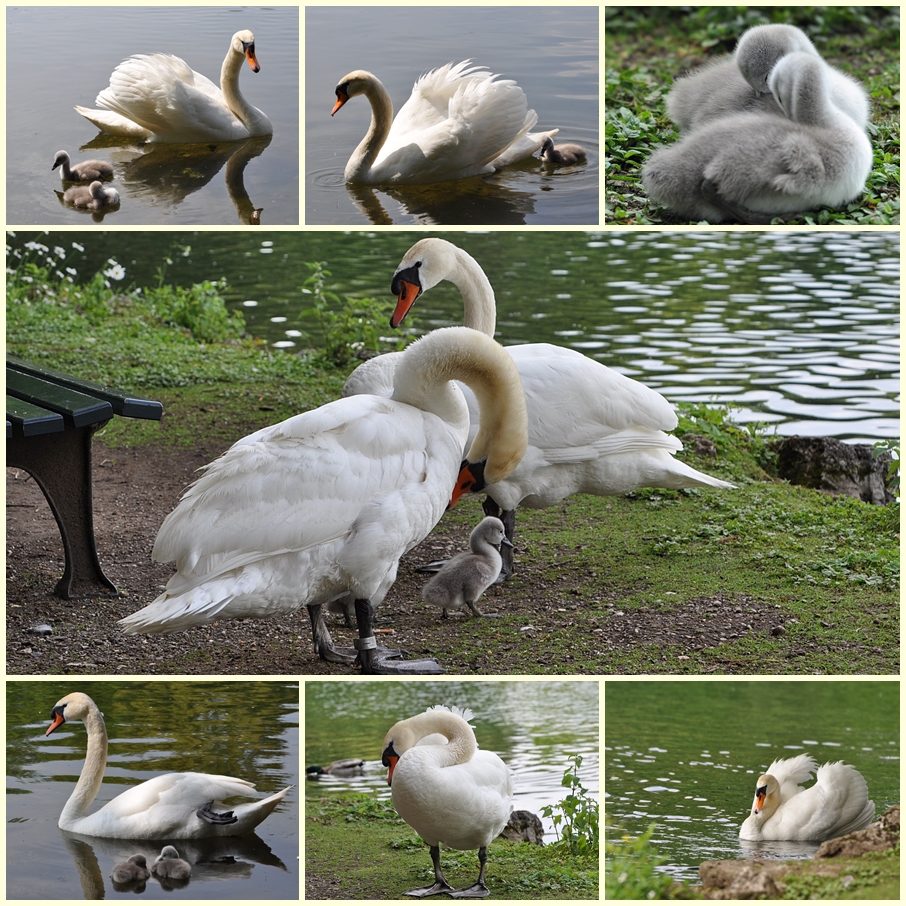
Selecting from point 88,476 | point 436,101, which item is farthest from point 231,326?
point 88,476

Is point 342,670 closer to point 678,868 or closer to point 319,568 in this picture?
point 319,568

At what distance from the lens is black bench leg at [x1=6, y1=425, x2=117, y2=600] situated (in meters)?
4.74

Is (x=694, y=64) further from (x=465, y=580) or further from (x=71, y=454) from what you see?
(x=71, y=454)

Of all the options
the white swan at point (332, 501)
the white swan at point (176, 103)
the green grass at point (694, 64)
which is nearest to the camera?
the white swan at point (332, 501)

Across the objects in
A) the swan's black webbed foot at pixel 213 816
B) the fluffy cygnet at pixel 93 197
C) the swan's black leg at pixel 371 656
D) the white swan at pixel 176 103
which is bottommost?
the swan's black webbed foot at pixel 213 816

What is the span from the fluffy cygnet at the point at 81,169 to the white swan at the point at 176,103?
40 centimetres

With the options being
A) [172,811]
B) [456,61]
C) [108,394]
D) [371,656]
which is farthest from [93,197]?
A: [172,811]

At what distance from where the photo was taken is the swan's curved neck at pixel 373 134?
566 centimetres

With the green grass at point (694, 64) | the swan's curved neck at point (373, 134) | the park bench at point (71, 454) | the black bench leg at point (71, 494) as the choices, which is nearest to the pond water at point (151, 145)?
the swan's curved neck at point (373, 134)

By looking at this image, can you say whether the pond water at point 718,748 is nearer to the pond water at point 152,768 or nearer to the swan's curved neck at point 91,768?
the pond water at point 152,768

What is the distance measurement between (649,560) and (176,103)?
3.54m

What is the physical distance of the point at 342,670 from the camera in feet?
14.3

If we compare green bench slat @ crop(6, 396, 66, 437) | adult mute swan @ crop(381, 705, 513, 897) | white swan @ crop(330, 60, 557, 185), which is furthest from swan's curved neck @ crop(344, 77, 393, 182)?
adult mute swan @ crop(381, 705, 513, 897)

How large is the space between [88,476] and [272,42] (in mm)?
2951
